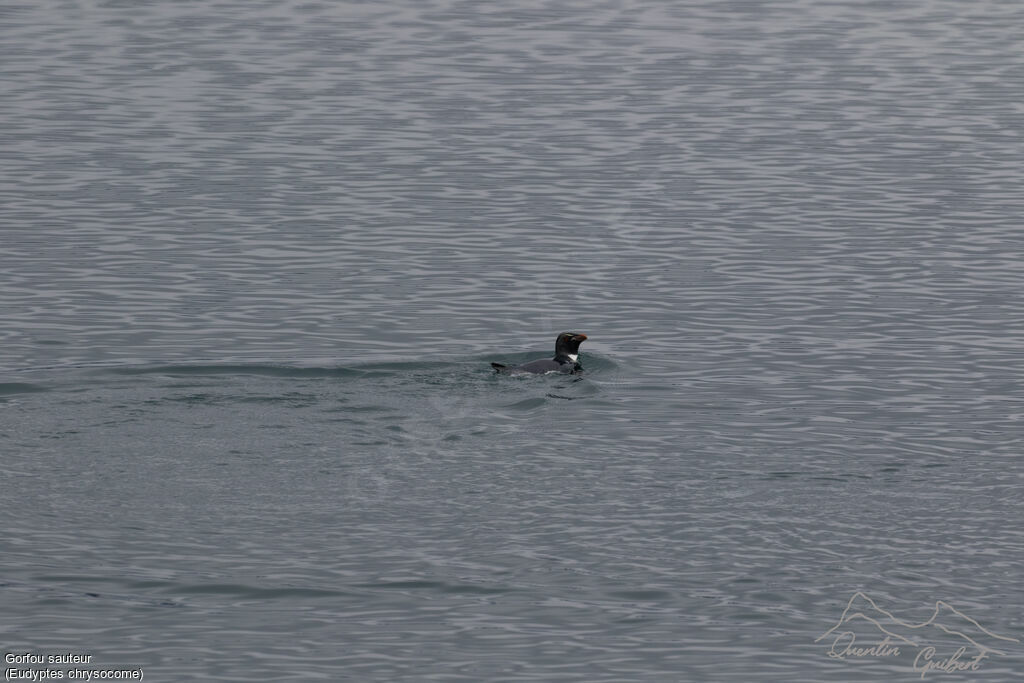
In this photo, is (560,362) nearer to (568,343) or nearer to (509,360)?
(568,343)

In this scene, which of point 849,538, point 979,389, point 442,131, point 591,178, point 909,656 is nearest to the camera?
point 909,656

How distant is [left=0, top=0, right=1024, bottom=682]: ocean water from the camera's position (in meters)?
15.3

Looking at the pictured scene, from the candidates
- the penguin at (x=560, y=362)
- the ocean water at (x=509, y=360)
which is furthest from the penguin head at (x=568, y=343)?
the ocean water at (x=509, y=360)

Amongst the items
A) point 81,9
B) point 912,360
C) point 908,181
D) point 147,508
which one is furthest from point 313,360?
point 81,9

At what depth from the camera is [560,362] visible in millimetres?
23062

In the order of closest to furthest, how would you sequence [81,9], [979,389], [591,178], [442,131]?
1. [979,389]
2. [591,178]
3. [442,131]
4. [81,9]

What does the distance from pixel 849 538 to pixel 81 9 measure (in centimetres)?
3877

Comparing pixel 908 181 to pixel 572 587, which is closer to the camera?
pixel 572 587

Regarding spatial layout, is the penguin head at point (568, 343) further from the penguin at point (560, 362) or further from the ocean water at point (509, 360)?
the ocean water at point (509, 360)

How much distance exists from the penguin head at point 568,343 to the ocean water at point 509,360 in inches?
15.4

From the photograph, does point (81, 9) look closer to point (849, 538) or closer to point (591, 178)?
point (591, 178)

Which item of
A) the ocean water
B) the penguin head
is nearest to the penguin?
the penguin head

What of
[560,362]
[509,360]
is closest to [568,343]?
[560,362]

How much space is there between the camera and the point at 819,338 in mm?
24250
